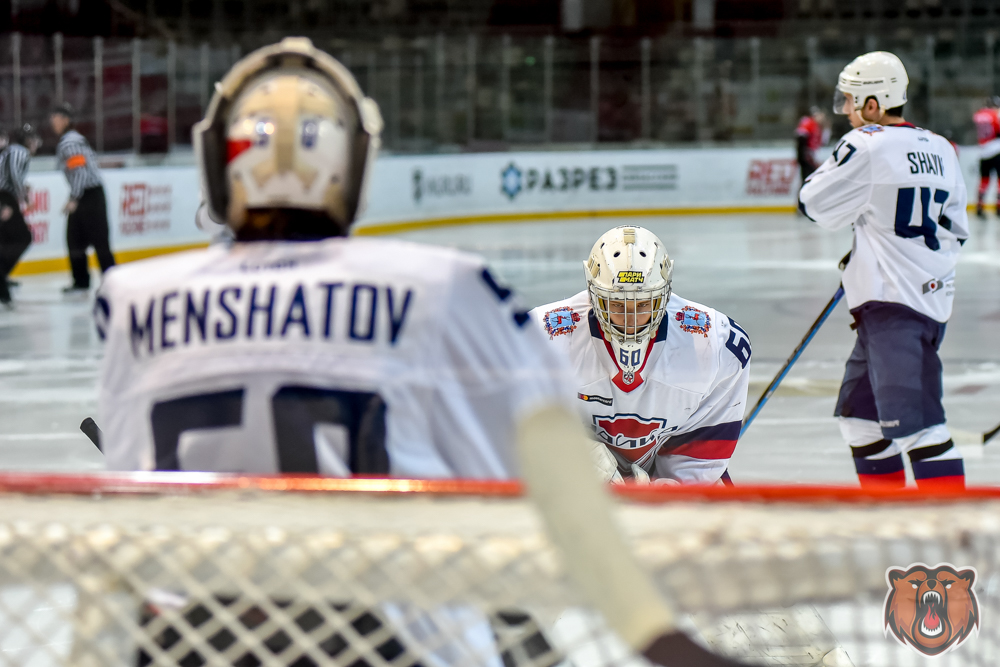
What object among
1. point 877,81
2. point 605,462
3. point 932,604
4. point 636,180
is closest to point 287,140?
point 932,604

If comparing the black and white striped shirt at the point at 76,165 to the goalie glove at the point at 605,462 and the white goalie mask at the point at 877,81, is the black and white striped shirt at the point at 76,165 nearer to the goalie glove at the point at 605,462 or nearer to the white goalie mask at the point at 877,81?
the white goalie mask at the point at 877,81

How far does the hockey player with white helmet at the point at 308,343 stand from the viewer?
115 cm

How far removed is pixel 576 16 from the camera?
2092cm

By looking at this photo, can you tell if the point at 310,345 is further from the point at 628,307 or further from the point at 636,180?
the point at 636,180

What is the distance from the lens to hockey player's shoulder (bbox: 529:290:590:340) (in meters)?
2.96

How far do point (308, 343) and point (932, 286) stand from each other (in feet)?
10.1

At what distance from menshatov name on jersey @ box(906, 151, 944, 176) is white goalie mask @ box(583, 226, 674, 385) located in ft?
4.41

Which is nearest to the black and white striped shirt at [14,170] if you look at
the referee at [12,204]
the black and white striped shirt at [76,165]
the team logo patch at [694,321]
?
the referee at [12,204]

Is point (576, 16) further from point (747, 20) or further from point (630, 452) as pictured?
point (630, 452)

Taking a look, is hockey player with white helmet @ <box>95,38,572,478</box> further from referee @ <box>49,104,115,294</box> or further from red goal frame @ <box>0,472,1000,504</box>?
referee @ <box>49,104,115,294</box>

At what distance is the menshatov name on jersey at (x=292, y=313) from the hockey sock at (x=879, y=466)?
2.99 metres

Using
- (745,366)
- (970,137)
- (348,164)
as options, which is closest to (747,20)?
(970,137)

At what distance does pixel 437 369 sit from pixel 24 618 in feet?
1.40

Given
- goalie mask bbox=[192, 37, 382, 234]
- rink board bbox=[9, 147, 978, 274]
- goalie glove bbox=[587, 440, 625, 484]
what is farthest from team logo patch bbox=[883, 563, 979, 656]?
rink board bbox=[9, 147, 978, 274]
